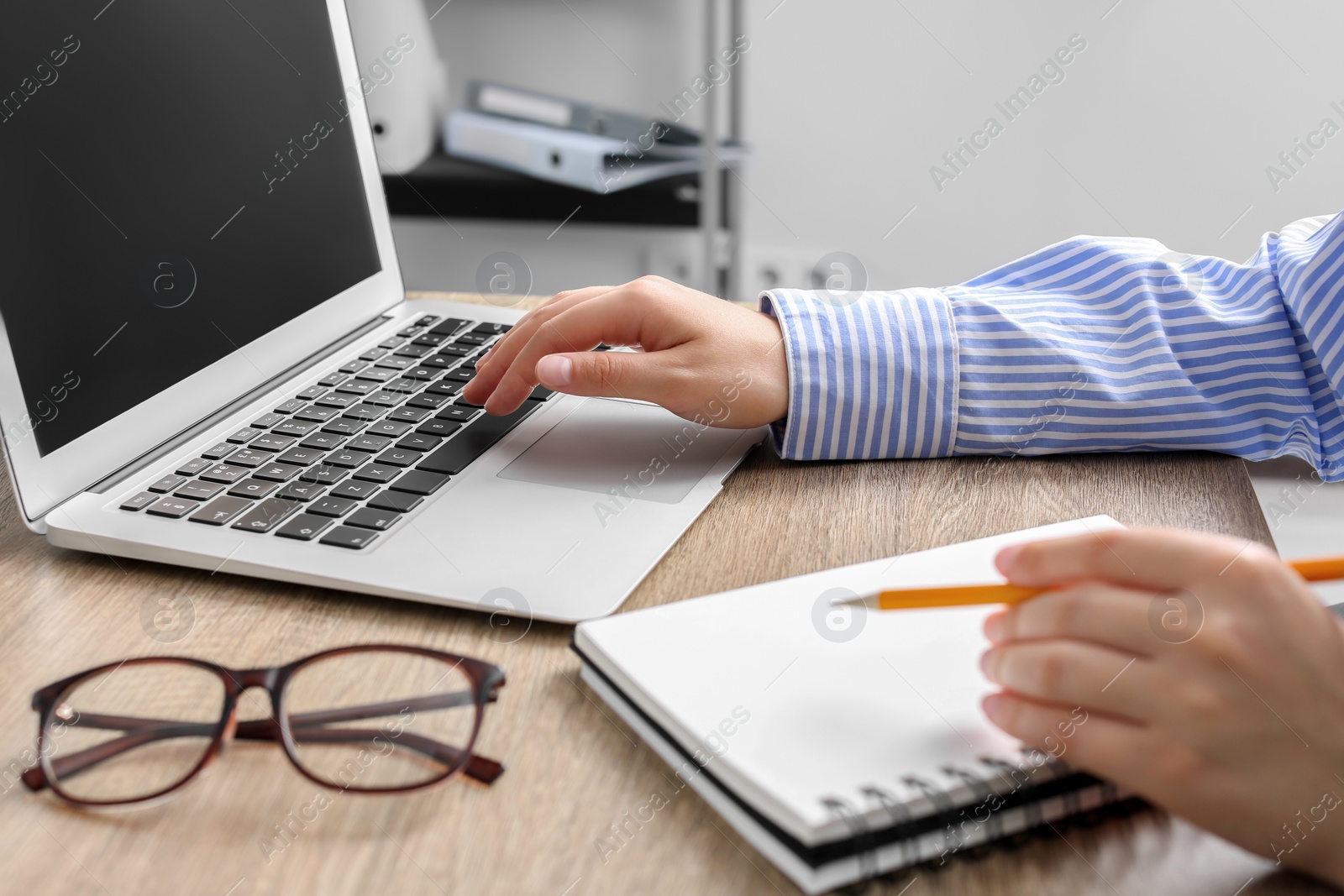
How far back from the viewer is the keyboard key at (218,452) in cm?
59

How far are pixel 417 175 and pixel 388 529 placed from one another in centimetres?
164

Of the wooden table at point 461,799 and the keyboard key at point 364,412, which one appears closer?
the wooden table at point 461,799

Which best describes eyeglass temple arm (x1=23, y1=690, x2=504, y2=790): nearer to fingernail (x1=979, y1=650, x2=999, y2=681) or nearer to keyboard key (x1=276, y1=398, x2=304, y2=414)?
fingernail (x1=979, y1=650, x2=999, y2=681)

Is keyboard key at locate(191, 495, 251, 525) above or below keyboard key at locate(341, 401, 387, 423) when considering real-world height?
below

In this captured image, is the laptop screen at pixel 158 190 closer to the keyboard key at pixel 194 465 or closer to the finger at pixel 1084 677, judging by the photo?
the keyboard key at pixel 194 465

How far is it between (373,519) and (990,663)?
0.32 m

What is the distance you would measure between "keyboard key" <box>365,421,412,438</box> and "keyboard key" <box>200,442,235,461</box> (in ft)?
0.27

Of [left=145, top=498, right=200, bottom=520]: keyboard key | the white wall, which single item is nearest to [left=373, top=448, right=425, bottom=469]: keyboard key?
[left=145, top=498, right=200, bottom=520]: keyboard key

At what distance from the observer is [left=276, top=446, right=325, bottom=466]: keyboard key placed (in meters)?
0.58

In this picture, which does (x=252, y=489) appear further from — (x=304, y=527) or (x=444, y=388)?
(x=444, y=388)

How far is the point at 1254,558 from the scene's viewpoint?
0.32m

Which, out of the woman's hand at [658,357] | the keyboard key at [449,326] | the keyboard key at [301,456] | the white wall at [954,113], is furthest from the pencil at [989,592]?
the white wall at [954,113]

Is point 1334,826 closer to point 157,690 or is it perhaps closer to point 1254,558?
point 1254,558

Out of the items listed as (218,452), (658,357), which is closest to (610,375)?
(658,357)
